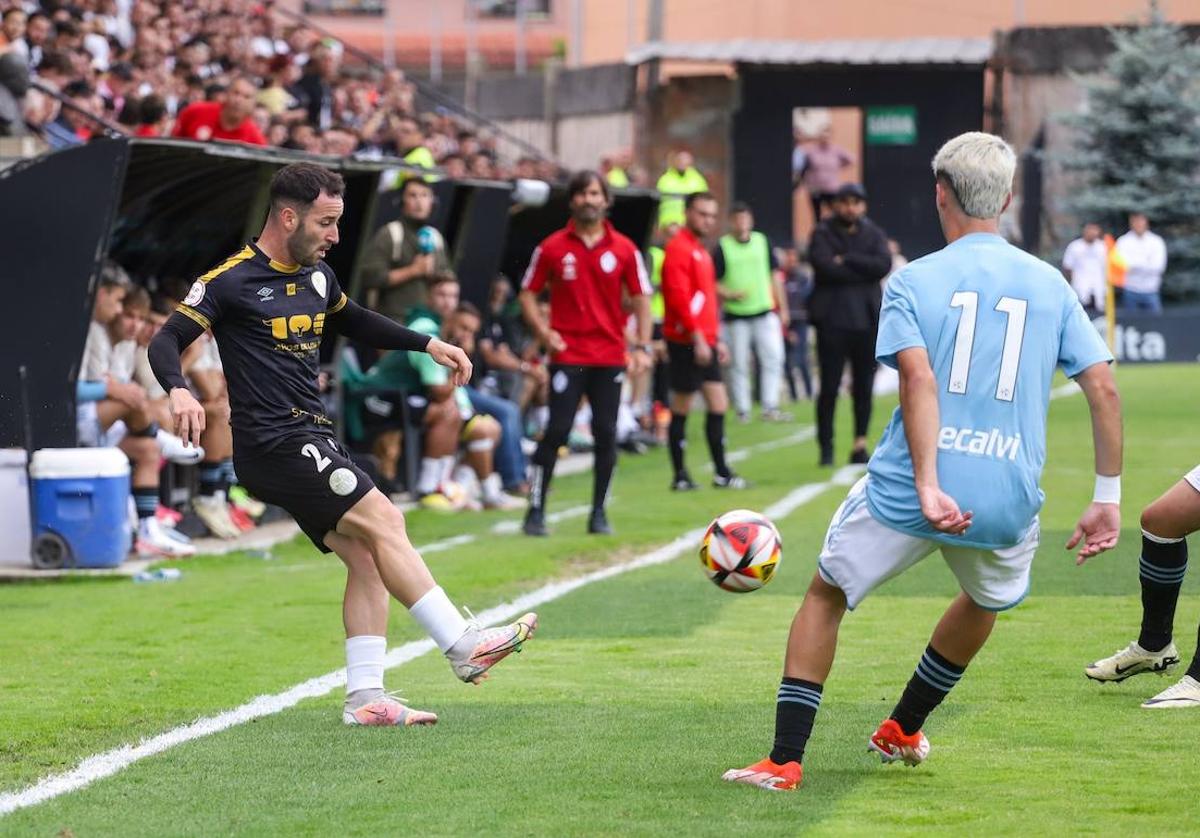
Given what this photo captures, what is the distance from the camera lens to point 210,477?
13.6 m

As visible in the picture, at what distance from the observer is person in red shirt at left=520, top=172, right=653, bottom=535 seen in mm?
13062

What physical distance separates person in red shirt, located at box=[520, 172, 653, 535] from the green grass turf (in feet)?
3.41

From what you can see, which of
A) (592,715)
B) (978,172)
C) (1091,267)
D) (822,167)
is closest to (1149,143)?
(1091,267)

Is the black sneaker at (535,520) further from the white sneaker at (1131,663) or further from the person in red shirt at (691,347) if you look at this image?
the white sneaker at (1131,663)

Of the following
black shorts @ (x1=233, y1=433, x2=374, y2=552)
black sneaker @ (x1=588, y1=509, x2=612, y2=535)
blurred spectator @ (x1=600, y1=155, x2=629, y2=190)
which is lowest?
black sneaker @ (x1=588, y1=509, x2=612, y2=535)

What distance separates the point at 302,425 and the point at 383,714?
103 cm

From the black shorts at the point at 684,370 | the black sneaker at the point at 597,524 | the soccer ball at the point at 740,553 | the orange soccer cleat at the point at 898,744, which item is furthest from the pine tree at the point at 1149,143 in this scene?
the orange soccer cleat at the point at 898,744

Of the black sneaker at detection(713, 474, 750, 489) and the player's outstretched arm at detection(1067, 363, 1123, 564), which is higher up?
the player's outstretched arm at detection(1067, 363, 1123, 564)

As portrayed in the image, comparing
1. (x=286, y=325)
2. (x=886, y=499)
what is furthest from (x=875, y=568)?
(x=286, y=325)

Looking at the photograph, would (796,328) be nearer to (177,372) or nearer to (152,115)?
(152,115)

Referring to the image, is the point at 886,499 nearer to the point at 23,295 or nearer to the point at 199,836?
the point at 199,836

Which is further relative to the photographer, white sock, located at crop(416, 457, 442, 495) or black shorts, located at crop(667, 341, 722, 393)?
Result: black shorts, located at crop(667, 341, 722, 393)

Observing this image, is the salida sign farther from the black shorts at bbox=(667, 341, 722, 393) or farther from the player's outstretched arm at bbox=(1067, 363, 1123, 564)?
the player's outstretched arm at bbox=(1067, 363, 1123, 564)

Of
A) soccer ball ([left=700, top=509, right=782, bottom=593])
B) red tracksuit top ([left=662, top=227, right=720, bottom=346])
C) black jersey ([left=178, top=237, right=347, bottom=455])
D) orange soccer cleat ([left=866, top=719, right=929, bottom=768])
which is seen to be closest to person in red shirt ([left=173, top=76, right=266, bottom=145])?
red tracksuit top ([left=662, top=227, right=720, bottom=346])
